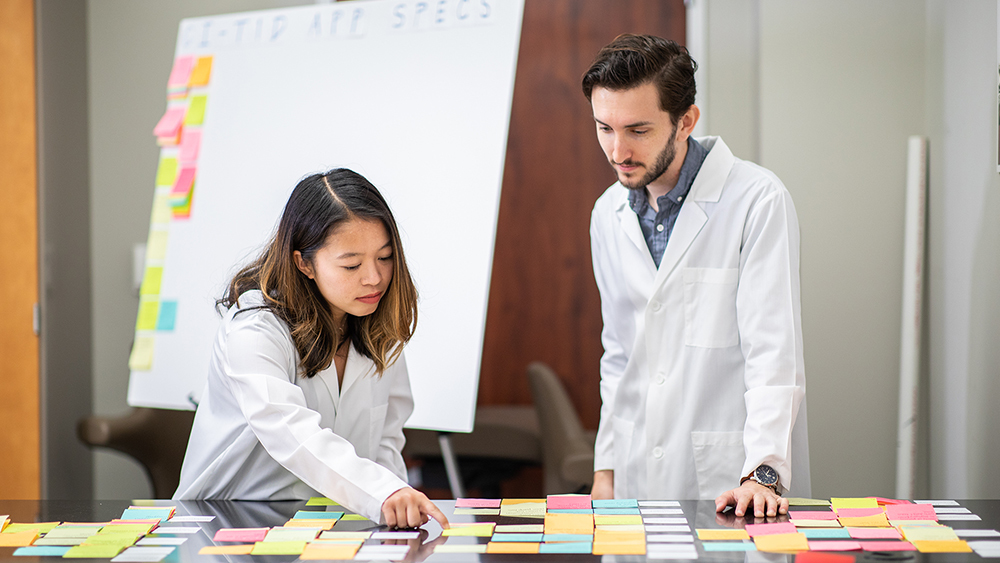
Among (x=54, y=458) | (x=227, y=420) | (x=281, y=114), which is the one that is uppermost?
(x=281, y=114)

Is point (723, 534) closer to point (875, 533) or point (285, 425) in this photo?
point (875, 533)

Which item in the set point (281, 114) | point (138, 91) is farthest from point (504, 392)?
point (138, 91)

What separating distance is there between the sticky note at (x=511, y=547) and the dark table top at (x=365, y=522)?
15mm

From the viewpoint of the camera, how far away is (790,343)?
1.44 metres

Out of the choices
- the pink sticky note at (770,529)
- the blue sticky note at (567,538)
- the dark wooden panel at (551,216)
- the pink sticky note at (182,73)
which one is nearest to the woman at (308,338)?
the blue sticky note at (567,538)

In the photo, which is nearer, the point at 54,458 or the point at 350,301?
the point at 350,301

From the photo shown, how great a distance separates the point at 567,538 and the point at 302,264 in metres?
0.68

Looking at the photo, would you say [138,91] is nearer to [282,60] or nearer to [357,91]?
[282,60]

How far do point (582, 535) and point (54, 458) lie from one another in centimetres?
228

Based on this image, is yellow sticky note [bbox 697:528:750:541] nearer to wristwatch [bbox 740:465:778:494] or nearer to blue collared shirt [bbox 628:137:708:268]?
wristwatch [bbox 740:465:778:494]

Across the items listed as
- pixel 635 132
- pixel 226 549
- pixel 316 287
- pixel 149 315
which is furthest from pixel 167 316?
pixel 635 132

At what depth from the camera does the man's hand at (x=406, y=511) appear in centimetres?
117

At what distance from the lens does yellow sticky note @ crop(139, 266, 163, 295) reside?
2318 millimetres

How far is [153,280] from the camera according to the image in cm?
233
